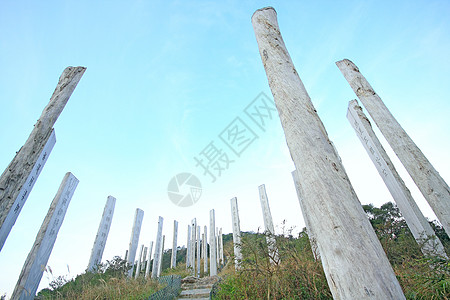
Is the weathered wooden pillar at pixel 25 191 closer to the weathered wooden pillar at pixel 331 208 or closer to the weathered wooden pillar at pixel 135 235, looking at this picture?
the weathered wooden pillar at pixel 331 208

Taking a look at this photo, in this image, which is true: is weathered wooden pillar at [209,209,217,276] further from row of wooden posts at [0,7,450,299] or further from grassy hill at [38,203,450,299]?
row of wooden posts at [0,7,450,299]

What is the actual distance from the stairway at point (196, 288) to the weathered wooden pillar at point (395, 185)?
16.7ft

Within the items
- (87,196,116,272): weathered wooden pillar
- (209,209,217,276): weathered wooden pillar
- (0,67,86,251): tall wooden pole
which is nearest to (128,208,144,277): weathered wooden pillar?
(87,196,116,272): weathered wooden pillar

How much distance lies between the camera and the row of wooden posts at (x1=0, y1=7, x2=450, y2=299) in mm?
1018

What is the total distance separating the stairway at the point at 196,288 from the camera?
6.12 m

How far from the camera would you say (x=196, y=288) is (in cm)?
716

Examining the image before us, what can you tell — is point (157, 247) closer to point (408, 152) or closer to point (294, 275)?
point (294, 275)

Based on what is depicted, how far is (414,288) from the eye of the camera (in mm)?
2656

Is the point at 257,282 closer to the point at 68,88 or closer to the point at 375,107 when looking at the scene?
the point at 375,107

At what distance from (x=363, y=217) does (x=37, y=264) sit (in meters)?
5.68

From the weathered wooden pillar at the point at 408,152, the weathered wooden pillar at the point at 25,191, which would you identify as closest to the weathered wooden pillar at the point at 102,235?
the weathered wooden pillar at the point at 25,191

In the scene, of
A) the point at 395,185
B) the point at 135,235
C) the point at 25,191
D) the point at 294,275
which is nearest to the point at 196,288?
the point at 135,235

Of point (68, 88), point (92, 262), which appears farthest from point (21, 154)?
point (92, 262)

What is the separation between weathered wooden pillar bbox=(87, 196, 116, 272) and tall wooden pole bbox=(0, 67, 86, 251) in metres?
4.46
